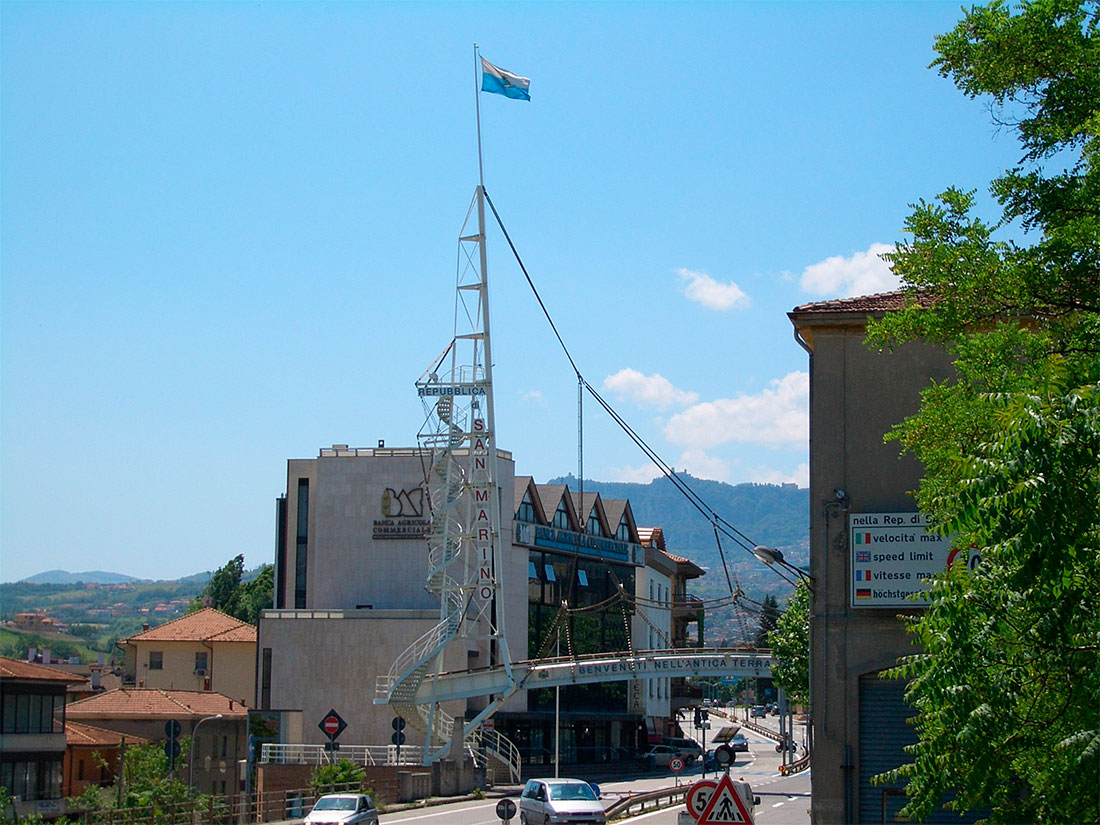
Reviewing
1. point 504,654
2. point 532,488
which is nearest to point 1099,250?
point 504,654

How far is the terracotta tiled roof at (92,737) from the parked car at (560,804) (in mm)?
23022

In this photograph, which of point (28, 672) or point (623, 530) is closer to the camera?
point (28, 672)

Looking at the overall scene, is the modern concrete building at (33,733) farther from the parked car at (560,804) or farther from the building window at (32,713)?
the parked car at (560,804)

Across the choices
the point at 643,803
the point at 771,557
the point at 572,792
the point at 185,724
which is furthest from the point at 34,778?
the point at 771,557

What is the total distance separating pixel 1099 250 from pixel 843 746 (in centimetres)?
1330

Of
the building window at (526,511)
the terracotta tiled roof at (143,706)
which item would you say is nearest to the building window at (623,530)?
the building window at (526,511)

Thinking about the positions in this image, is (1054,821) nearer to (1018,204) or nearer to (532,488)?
(1018,204)

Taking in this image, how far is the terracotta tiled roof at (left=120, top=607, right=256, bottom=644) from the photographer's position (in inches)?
3049

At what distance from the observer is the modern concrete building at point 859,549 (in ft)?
77.3

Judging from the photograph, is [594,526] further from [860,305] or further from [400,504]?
[860,305]

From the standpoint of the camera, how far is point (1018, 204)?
1459 cm

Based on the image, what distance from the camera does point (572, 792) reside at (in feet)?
103

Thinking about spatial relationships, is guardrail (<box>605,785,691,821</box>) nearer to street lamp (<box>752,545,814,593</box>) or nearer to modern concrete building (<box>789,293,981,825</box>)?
street lamp (<box>752,545,814,593</box>)

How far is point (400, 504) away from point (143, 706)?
16345 mm
